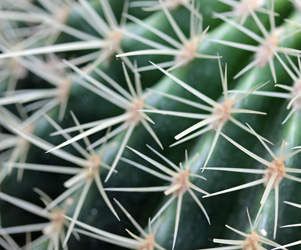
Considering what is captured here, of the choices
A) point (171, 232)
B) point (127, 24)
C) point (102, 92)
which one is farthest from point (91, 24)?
point (171, 232)

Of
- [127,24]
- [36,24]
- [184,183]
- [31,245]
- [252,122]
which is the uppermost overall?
[36,24]

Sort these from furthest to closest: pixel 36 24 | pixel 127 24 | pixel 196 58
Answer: pixel 36 24 < pixel 127 24 < pixel 196 58

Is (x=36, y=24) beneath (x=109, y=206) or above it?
above

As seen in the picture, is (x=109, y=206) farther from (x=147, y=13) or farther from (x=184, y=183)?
(x=147, y=13)

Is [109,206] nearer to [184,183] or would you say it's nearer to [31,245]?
[184,183]

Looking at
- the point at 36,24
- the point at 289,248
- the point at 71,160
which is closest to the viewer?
the point at 289,248

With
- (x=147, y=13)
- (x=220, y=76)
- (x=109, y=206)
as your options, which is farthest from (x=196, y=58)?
(x=109, y=206)

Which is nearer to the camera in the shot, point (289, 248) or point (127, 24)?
point (289, 248)
